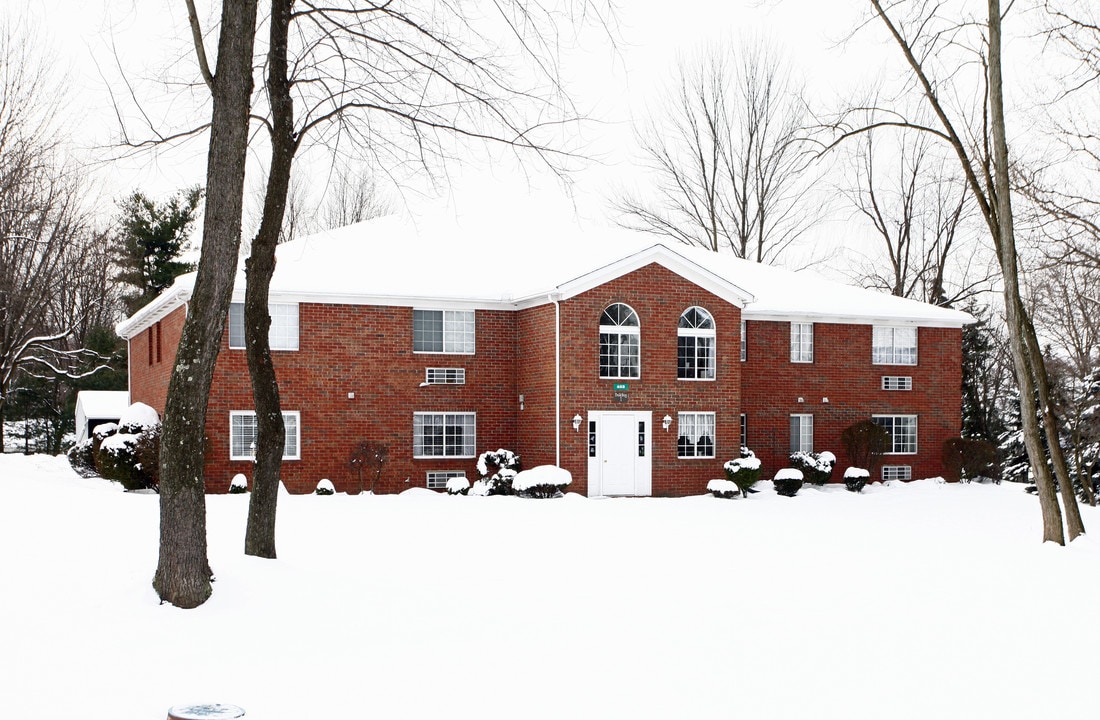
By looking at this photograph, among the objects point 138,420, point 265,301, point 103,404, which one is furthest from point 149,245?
point 265,301

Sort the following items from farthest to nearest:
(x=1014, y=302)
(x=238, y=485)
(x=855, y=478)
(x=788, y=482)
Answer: (x=855, y=478)
(x=788, y=482)
(x=238, y=485)
(x=1014, y=302)

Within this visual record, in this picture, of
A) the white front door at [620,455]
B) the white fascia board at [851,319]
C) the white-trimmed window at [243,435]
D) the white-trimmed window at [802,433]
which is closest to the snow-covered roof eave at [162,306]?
the white-trimmed window at [243,435]

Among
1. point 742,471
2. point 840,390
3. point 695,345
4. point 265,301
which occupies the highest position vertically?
point 695,345

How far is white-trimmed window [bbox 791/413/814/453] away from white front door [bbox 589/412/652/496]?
18.9 ft

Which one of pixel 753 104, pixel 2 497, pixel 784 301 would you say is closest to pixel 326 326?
pixel 2 497

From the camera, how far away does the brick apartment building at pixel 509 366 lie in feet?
79.6

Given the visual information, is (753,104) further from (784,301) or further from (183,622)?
(183,622)

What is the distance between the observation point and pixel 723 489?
24.6m

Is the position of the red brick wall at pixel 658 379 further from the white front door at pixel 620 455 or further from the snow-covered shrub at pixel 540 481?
the snow-covered shrub at pixel 540 481

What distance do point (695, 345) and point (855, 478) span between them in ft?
19.4

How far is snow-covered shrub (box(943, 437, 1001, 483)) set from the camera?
29.7 meters

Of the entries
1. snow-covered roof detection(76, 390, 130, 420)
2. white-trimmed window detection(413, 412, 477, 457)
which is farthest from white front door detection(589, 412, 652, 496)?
snow-covered roof detection(76, 390, 130, 420)

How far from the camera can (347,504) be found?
20.4 meters

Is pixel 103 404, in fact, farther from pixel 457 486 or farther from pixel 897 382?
pixel 897 382
